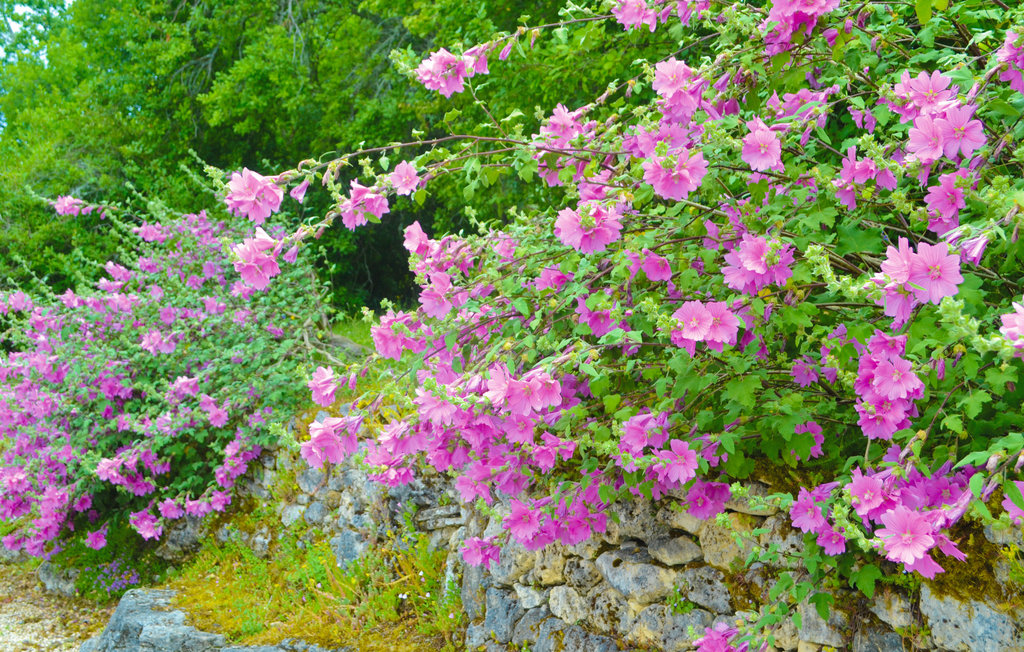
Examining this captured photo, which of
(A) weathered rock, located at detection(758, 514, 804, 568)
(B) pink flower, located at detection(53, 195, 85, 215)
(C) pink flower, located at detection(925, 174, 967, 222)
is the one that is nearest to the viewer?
(C) pink flower, located at detection(925, 174, 967, 222)

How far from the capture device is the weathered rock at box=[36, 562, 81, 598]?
624 cm

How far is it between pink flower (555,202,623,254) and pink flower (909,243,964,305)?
78cm

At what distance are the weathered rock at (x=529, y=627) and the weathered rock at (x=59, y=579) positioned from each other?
4.41 m

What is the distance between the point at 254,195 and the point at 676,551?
2036 millimetres

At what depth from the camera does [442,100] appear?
24.8ft

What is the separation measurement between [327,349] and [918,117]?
5456mm

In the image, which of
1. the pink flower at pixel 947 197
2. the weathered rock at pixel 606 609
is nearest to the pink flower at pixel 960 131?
the pink flower at pixel 947 197

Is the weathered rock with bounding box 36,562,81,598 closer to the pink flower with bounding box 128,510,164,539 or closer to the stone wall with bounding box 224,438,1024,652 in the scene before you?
the pink flower with bounding box 128,510,164,539

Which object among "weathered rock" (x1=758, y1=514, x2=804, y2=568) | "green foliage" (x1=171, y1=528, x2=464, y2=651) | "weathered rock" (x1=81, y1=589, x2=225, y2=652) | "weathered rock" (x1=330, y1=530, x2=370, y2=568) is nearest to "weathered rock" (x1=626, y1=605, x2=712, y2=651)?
"weathered rock" (x1=758, y1=514, x2=804, y2=568)

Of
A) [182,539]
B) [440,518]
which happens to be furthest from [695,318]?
[182,539]

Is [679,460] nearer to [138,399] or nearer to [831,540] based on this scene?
[831,540]

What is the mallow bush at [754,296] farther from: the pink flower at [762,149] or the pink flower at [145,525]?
the pink flower at [145,525]

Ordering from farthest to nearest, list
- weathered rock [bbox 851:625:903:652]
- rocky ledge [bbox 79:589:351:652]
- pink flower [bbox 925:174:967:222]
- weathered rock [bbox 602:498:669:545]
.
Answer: rocky ledge [bbox 79:589:351:652], weathered rock [bbox 602:498:669:545], weathered rock [bbox 851:625:903:652], pink flower [bbox 925:174:967:222]

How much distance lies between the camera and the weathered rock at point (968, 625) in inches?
84.2
